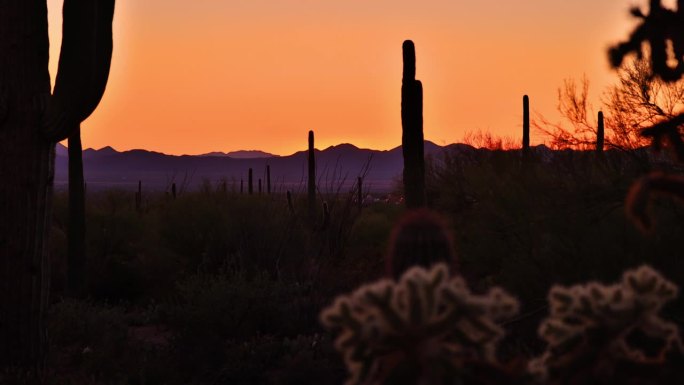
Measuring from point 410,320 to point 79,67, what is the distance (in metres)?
8.69

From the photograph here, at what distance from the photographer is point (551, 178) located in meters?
11.4

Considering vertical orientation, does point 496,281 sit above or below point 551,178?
below

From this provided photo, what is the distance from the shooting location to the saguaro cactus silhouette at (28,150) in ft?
32.0

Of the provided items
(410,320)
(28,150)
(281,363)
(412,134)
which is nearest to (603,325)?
(410,320)

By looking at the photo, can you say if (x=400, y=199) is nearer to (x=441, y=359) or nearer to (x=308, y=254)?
(x=308, y=254)

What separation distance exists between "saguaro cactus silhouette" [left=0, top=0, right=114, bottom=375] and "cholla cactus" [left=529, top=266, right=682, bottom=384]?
8641 mm

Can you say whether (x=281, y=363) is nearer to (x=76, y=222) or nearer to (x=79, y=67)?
(x=79, y=67)

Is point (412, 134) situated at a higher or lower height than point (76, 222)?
higher

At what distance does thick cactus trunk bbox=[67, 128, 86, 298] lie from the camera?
17.8 metres

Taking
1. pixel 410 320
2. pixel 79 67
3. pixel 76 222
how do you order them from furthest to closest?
1. pixel 76 222
2. pixel 79 67
3. pixel 410 320

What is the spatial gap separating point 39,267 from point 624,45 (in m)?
6.53

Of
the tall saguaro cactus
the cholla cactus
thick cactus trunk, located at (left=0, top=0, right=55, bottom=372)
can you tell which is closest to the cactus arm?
thick cactus trunk, located at (left=0, top=0, right=55, bottom=372)

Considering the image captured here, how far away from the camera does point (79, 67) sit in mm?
9359

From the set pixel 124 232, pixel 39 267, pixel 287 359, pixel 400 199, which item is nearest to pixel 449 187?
pixel 124 232
